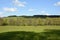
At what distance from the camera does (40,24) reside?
23.2 metres

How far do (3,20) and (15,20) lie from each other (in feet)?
5.44

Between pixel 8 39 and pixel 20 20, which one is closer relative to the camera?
pixel 8 39

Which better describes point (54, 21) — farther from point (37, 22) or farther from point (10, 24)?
point (10, 24)

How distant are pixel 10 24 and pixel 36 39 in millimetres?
11857

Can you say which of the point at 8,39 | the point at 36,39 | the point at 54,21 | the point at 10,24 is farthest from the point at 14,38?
the point at 54,21

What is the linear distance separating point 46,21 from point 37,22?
1271 mm

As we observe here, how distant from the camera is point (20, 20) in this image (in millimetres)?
23891

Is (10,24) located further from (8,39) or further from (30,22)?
(8,39)

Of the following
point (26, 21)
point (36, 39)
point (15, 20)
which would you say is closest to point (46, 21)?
point (26, 21)

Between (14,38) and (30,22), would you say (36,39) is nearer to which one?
(14,38)

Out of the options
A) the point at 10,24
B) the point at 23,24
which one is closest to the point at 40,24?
the point at 23,24

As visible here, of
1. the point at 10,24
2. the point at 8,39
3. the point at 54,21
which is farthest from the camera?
the point at 54,21

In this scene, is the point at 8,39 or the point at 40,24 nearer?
the point at 8,39

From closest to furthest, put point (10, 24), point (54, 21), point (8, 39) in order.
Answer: point (8, 39) < point (10, 24) < point (54, 21)
